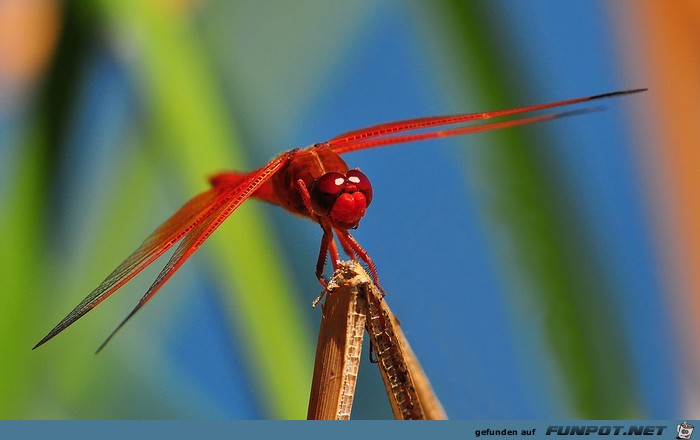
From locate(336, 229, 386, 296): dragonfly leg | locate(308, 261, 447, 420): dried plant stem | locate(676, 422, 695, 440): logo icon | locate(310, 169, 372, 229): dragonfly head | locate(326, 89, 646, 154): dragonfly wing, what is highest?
locate(326, 89, 646, 154): dragonfly wing

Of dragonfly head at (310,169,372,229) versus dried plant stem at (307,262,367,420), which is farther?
dragonfly head at (310,169,372,229)

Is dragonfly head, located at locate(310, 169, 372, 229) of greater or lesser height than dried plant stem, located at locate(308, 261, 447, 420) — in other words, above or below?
above

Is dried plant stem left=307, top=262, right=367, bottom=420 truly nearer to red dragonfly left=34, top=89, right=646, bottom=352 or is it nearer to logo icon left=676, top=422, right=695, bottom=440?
red dragonfly left=34, top=89, right=646, bottom=352

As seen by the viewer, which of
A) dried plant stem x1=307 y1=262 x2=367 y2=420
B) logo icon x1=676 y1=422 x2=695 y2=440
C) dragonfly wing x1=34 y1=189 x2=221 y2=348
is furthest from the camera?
logo icon x1=676 y1=422 x2=695 y2=440

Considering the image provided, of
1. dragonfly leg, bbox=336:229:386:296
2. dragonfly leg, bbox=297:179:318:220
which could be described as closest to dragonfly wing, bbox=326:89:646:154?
dragonfly leg, bbox=297:179:318:220

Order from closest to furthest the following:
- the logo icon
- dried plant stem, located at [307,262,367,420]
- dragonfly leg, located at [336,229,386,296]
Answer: dried plant stem, located at [307,262,367,420] < dragonfly leg, located at [336,229,386,296] < the logo icon

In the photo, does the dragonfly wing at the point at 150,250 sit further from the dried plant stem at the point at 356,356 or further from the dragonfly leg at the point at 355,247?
the dried plant stem at the point at 356,356
